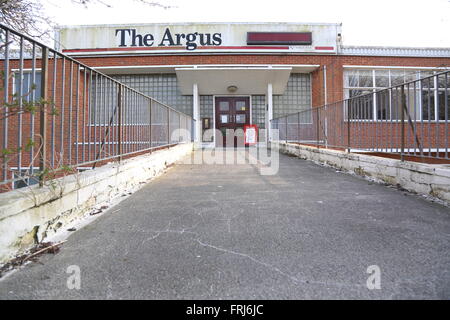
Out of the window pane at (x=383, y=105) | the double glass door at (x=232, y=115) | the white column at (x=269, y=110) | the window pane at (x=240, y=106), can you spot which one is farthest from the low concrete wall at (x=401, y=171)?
the window pane at (x=240, y=106)

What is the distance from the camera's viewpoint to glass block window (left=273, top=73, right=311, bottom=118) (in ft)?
49.3

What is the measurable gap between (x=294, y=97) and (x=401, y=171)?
437 inches

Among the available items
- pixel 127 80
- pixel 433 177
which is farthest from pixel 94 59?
pixel 433 177

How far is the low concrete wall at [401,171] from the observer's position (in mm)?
3691

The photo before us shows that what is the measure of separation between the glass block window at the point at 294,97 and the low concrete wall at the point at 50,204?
11819 mm

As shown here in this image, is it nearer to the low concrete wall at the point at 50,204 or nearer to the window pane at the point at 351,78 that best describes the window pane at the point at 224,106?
the window pane at the point at 351,78

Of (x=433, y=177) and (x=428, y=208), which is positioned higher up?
(x=433, y=177)

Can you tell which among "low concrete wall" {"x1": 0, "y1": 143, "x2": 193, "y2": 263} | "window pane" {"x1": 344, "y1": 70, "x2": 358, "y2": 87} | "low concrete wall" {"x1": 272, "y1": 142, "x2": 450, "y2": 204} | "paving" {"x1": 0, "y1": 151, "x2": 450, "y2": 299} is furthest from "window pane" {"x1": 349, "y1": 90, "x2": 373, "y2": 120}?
"window pane" {"x1": 344, "y1": 70, "x2": 358, "y2": 87}

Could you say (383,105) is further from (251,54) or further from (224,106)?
(224,106)

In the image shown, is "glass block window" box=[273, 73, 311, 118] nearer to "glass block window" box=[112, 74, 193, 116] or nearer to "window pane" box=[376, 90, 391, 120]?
"glass block window" box=[112, 74, 193, 116]

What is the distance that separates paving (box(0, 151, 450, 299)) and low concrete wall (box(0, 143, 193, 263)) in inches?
9.4
